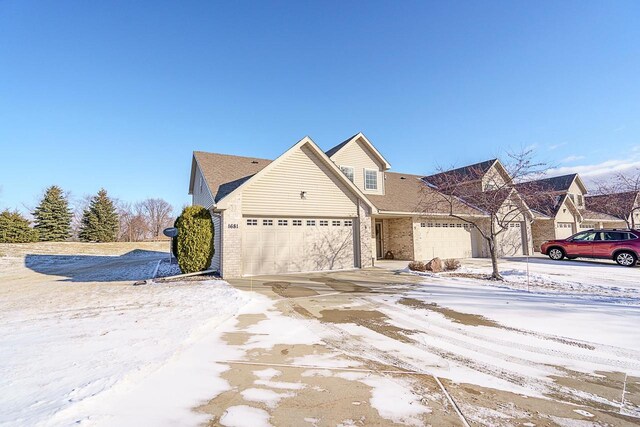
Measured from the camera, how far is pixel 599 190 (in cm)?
2619

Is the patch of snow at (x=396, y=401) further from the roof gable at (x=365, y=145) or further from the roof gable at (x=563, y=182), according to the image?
the roof gable at (x=563, y=182)

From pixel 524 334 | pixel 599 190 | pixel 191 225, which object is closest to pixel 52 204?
pixel 191 225

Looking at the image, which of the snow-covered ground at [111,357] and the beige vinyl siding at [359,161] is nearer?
the snow-covered ground at [111,357]

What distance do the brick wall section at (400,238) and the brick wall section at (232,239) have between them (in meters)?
9.96

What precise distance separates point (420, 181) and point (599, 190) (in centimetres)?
1782

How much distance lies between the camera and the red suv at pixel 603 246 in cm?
1374

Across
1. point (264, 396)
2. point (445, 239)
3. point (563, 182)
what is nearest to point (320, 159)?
point (445, 239)

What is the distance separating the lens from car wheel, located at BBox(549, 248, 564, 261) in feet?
54.0

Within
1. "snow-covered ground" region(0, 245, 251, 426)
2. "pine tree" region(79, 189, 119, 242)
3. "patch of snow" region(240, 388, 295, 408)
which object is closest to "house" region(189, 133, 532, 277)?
"snow-covered ground" region(0, 245, 251, 426)

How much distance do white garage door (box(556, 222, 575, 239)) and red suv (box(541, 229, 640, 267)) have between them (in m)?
7.83

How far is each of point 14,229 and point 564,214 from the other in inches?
1897

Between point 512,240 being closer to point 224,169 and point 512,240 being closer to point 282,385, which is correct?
point 224,169

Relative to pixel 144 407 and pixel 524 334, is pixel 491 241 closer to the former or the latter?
pixel 524 334

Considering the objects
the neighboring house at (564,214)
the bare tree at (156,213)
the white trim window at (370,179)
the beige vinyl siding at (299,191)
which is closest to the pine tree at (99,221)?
the bare tree at (156,213)
